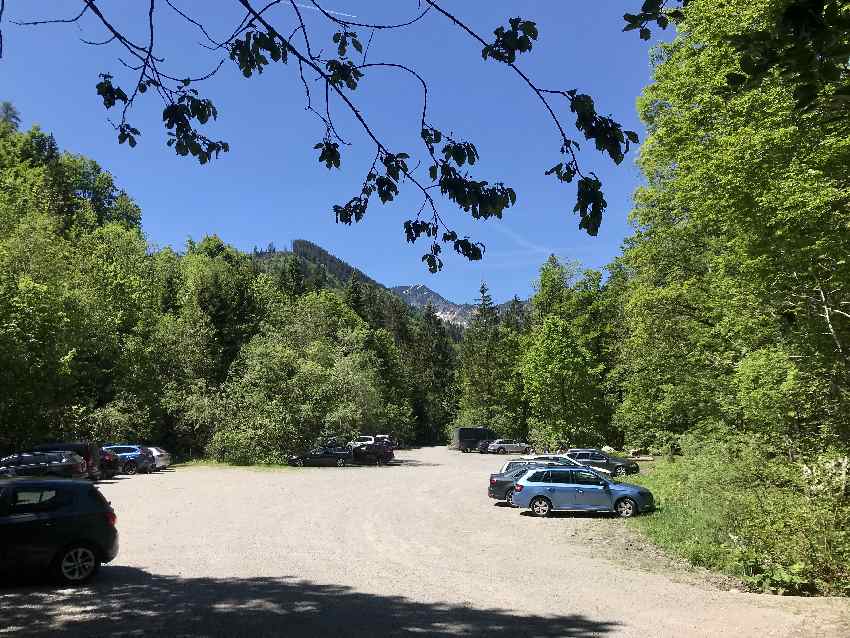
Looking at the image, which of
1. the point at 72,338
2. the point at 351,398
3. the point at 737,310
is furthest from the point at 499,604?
the point at 351,398

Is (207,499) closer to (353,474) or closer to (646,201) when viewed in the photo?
(353,474)

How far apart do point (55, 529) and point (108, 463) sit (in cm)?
2286

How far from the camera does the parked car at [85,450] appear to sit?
24125 mm

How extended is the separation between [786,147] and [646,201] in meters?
10.3

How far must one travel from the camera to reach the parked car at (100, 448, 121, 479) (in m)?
28.9

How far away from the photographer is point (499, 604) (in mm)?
8406

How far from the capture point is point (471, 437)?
63688mm

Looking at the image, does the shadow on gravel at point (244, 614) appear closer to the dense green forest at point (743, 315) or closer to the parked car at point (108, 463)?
the dense green forest at point (743, 315)

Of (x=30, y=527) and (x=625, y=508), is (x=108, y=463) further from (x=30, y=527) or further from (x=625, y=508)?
(x=625, y=508)

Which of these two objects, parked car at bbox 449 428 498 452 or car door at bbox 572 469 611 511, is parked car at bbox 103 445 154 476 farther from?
parked car at bbox 449 428 498 452

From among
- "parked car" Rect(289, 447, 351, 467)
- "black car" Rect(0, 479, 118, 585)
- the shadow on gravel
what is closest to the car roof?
"black car" Rect(0, 479, 118, 585)

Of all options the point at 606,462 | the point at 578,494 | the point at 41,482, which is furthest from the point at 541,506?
the point at 606,462

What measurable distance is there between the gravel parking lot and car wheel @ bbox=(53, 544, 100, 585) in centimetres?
25

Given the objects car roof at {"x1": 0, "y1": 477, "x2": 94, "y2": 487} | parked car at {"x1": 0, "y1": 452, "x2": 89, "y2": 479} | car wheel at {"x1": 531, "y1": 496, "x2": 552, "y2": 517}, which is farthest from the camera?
parked car at {"x1": 0, "y1": 452, "x2": 89, "y2": 479}
